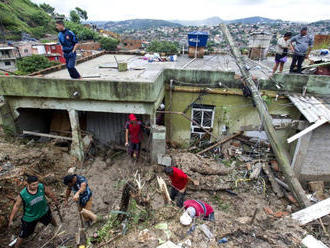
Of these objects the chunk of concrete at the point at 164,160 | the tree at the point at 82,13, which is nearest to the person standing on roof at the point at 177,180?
the chunk of concrete at the point at 164,160

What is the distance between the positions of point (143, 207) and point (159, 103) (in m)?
4.64

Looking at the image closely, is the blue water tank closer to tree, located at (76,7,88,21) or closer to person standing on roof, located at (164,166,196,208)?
person standing on roof, located at (164,166,196,208)

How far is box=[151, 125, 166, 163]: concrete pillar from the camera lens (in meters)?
7.07

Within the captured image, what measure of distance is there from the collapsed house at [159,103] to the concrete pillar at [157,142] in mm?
36

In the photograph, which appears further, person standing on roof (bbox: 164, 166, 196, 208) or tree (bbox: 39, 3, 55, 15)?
tree (bbox: 39, 3, 55, 15)

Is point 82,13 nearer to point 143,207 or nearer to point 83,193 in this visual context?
point 83,193

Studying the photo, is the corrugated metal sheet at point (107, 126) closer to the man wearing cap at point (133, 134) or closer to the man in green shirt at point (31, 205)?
the man wearing cap at point (133, 134)

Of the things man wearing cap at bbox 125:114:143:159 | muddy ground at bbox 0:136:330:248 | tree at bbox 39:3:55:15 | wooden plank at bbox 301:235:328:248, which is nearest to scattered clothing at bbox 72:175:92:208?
muddy ground at bbox 0:136:330:248

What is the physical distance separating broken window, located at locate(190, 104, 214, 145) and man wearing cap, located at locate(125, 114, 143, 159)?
302cm

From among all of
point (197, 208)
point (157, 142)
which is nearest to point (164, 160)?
point (157, 142)

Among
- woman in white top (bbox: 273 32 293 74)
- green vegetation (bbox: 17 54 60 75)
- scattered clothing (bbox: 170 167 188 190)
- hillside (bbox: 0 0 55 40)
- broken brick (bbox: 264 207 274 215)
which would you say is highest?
hillside (bbox: 0 0 55 40)

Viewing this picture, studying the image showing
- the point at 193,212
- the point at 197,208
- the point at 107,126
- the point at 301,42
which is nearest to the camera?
the point at 193,212

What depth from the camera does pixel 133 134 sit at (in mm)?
7590

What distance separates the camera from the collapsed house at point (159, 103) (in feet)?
23.6
